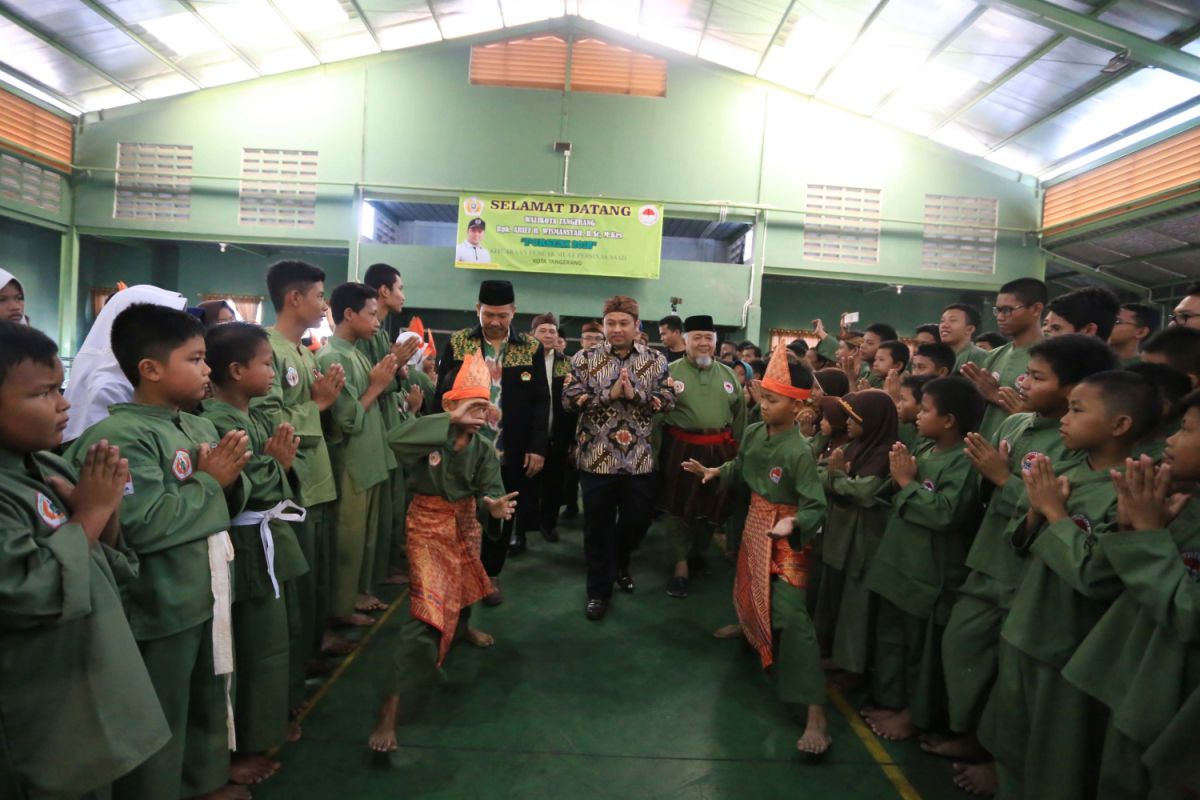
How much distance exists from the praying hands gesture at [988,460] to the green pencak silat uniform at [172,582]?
2.34 m

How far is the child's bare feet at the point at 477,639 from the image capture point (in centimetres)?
325

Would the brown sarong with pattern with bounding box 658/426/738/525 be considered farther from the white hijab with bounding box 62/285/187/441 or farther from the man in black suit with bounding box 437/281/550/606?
the white hijab with bounding box 62/285/187/441

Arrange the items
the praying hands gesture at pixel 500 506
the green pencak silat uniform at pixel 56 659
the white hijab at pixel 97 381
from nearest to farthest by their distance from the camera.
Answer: the green pencak silat uniform at pixel 56 659 → the white hijab at pixel 97 381 → the praying hands gesture at pixel 500 506

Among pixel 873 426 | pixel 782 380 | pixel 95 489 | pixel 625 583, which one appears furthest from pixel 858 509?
pixel 95 489

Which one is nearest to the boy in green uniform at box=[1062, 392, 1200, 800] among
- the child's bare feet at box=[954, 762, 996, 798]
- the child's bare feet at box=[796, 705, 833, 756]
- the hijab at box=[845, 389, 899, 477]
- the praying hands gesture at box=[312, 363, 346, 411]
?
the child's bare feet at box=[954, 762, 996, 798]

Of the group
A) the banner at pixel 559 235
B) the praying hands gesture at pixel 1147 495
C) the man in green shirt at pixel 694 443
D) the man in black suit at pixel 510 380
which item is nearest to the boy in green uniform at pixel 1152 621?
the praying hands gesture at pixel 1147 495

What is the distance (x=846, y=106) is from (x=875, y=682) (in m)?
8.79

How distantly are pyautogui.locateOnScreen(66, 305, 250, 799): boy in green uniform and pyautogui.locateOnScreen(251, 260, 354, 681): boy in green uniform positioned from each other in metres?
0.59

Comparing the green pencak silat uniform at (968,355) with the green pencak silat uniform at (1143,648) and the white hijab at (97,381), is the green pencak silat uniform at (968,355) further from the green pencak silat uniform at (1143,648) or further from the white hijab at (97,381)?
the white hijab at (97,381)

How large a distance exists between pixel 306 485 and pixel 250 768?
100 cm

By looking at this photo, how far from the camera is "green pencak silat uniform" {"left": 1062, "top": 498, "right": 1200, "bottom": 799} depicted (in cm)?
150

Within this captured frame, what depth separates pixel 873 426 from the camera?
2.92m

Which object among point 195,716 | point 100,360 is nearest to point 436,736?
point 195,716

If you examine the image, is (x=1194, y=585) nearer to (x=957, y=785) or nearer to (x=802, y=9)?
(x=957, y=785)
